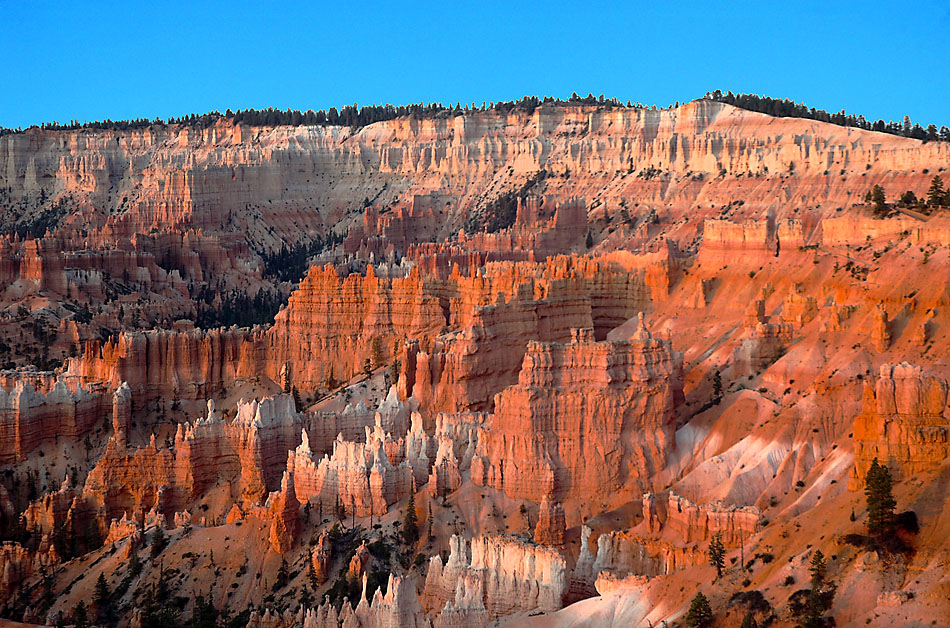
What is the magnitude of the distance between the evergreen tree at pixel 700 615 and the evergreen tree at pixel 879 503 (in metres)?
4.73

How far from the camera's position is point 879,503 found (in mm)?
44531

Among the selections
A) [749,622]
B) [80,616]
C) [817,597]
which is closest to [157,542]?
[80,616]

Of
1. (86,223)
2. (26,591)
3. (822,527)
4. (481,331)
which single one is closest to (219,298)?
(86,223)

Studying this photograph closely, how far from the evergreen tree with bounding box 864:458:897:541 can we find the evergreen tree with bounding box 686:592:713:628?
473 centimetres

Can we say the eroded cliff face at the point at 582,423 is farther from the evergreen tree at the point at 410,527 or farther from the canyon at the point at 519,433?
the evergreen tree at the point at 410,527

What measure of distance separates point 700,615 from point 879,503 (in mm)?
5586

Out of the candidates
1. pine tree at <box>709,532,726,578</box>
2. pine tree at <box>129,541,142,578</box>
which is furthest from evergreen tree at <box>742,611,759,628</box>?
pine tree at <box>129,541,142,578</box>

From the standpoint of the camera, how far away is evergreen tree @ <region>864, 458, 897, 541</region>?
44031mm

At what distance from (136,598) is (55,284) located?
6445cm

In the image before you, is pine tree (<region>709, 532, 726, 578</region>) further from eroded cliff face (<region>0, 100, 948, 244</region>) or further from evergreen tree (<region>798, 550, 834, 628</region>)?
eroded cliff face (<region>0, 100, 948, 244</region>)

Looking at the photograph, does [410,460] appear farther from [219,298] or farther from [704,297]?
[219,298]

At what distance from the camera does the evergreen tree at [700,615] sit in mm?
43656

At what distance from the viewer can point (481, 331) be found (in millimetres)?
75062

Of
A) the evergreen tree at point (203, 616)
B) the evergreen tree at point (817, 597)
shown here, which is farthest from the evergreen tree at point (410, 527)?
the evergreen tree at point (817, 597)
